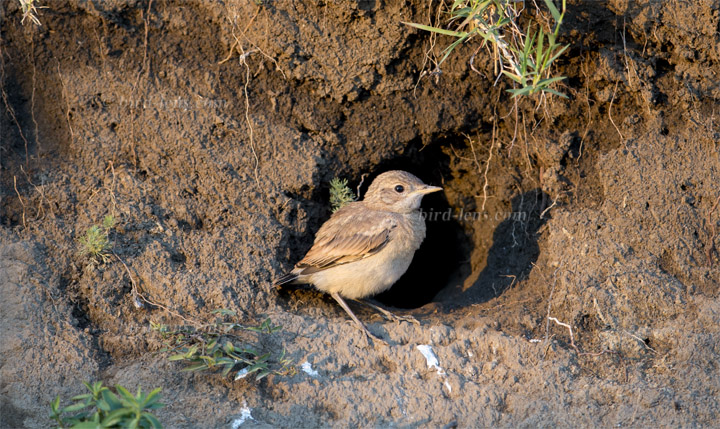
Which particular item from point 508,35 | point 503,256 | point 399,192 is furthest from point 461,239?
point 508,35

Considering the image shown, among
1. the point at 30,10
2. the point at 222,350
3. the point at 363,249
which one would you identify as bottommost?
the point at 222,350

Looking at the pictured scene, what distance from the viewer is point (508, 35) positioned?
20.9ft

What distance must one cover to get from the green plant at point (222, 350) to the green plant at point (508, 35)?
9.80 feet

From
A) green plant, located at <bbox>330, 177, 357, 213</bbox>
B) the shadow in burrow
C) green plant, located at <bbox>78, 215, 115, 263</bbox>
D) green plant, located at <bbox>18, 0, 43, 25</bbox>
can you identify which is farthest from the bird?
green plant, located at <bbox>18, 0, 43, 25</bbox>

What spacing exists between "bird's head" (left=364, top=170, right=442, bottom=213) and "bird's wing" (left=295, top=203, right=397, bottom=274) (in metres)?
0.21

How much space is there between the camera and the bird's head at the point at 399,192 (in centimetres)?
683

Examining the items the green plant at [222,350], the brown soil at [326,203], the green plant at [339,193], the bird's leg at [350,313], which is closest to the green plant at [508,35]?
the brown soil at [326,203]

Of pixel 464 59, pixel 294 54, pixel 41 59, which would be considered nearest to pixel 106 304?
pixel 41 59

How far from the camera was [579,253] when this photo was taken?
6293 millimetres

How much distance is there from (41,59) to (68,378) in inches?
123

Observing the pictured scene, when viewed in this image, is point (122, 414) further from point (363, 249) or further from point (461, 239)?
point (461, 239)

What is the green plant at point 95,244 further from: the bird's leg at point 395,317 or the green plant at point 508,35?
the green plant at point 508,35

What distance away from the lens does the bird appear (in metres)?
6.40

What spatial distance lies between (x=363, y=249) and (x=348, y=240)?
0.59ft
